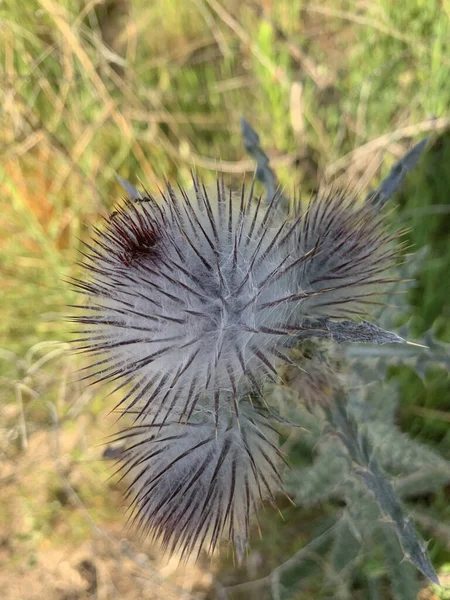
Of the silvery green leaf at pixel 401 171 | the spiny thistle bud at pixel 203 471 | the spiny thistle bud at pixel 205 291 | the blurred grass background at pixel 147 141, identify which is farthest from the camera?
the blurred grass background at pixel 147 141

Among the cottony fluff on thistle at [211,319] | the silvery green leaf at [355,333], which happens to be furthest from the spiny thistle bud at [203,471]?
the silvery green leaf at [355,333]

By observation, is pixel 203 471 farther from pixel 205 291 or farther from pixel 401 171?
pixel 401 171

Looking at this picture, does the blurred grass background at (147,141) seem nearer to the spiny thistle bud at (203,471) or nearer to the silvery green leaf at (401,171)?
the silvery green leaf at (401,171)

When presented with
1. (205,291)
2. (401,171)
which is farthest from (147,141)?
(205,291)

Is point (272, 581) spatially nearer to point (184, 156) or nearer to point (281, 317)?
point (281, 317)

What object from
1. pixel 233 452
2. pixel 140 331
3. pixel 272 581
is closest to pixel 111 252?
pixel 140 331

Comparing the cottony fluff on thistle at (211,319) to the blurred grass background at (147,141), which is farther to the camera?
the blurred grass background at (147,141)
